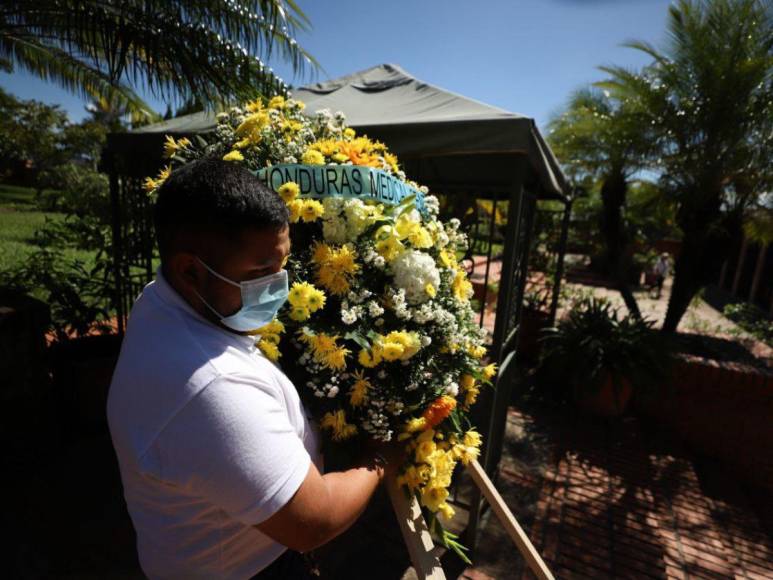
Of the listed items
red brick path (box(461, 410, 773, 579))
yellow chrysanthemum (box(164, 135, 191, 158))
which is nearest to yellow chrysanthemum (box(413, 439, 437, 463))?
yellow chrysanthemum (box(164, 135, 191, 158))

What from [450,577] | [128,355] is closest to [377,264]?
[128,355]

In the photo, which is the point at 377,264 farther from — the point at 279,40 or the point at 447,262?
the point at 279,40

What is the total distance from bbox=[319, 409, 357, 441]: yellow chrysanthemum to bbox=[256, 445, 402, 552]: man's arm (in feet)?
0.40

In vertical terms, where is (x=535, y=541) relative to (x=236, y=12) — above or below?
below

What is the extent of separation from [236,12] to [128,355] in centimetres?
386

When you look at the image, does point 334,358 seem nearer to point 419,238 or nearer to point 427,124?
point 419,238

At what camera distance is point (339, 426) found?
135 centimetres

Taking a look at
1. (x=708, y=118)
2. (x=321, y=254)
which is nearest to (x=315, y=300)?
(x=321, y=254)

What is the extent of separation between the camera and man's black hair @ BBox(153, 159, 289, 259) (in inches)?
38.7

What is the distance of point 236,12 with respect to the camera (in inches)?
150

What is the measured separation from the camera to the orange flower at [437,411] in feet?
4.80

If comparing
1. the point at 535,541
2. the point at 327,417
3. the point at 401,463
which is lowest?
the point at 535,541

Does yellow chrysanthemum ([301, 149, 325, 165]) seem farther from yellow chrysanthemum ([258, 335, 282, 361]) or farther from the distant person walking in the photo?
the distant person walking

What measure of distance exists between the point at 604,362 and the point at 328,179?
456 cm
